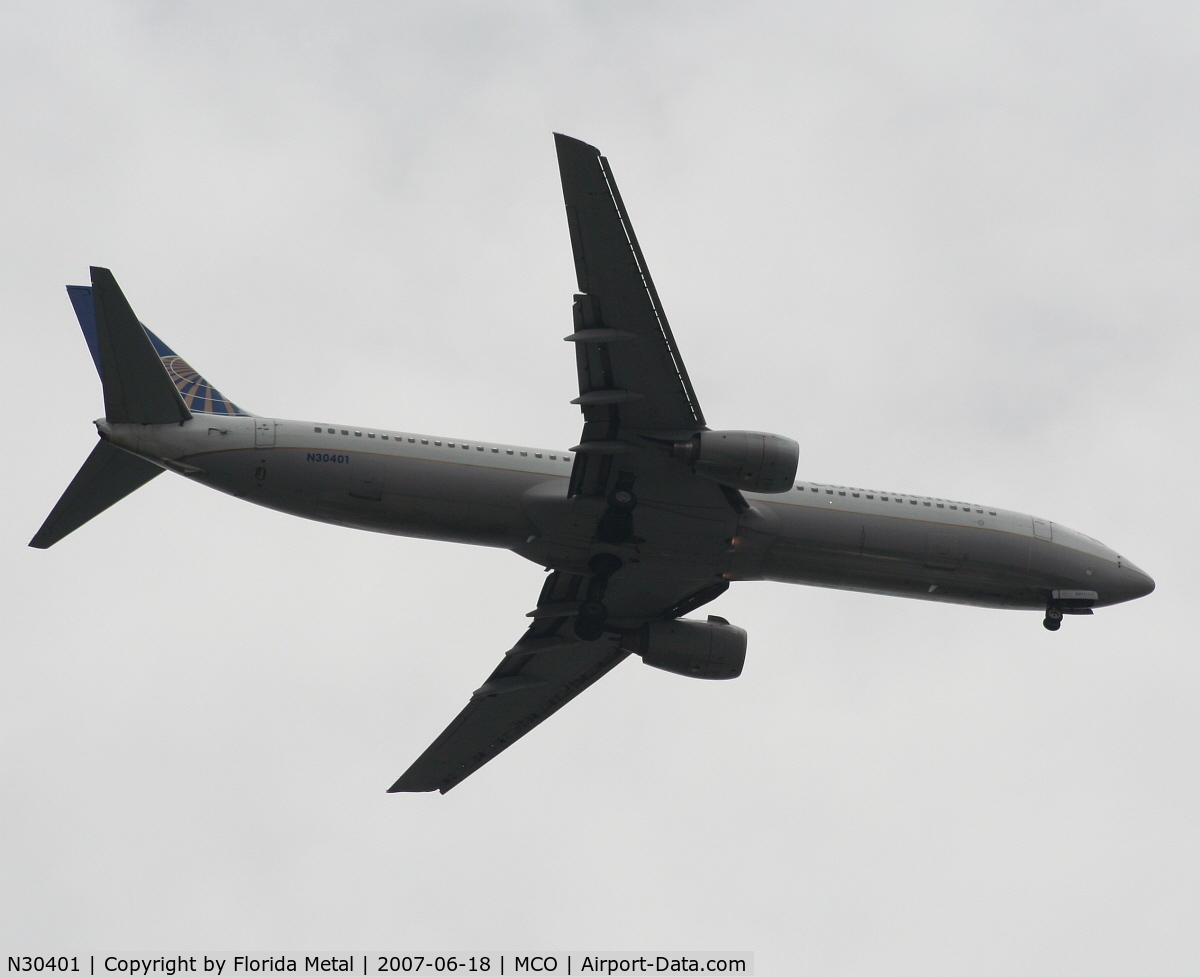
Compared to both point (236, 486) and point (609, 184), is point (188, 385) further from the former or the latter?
point (609, 184)

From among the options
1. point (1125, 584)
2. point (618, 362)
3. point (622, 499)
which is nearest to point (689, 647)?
point (622, 499)

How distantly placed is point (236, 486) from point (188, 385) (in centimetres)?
288

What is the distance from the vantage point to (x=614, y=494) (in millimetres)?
30000

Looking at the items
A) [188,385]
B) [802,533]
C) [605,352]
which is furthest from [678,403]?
[188,385]

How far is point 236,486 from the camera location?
95.2 ft

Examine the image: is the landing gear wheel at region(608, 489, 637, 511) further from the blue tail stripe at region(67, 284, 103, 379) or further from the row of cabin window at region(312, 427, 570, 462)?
the blue tail stripe at region(67, 284, 103, 379)

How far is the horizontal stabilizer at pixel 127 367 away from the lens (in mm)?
26750

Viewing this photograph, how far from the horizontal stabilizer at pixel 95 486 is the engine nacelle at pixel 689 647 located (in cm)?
1239

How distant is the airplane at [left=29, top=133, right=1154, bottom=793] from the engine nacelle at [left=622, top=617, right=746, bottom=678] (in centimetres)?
5

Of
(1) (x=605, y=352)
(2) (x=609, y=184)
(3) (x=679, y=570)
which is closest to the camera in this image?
(2) (x=609, y=184)

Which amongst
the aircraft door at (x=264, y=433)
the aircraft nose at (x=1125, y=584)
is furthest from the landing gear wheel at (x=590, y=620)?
the aircraft nose at (x=1125, y=584)

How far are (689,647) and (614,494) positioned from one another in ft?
20.8

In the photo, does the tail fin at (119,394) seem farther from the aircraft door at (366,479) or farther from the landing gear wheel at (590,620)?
the landing gear wheel at (590,620)

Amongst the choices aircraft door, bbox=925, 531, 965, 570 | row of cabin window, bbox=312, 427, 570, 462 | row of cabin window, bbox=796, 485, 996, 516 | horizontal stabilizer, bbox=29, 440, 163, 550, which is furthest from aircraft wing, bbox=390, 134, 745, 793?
horizontal stabilizer, bbox=29, 440, 163, 550
